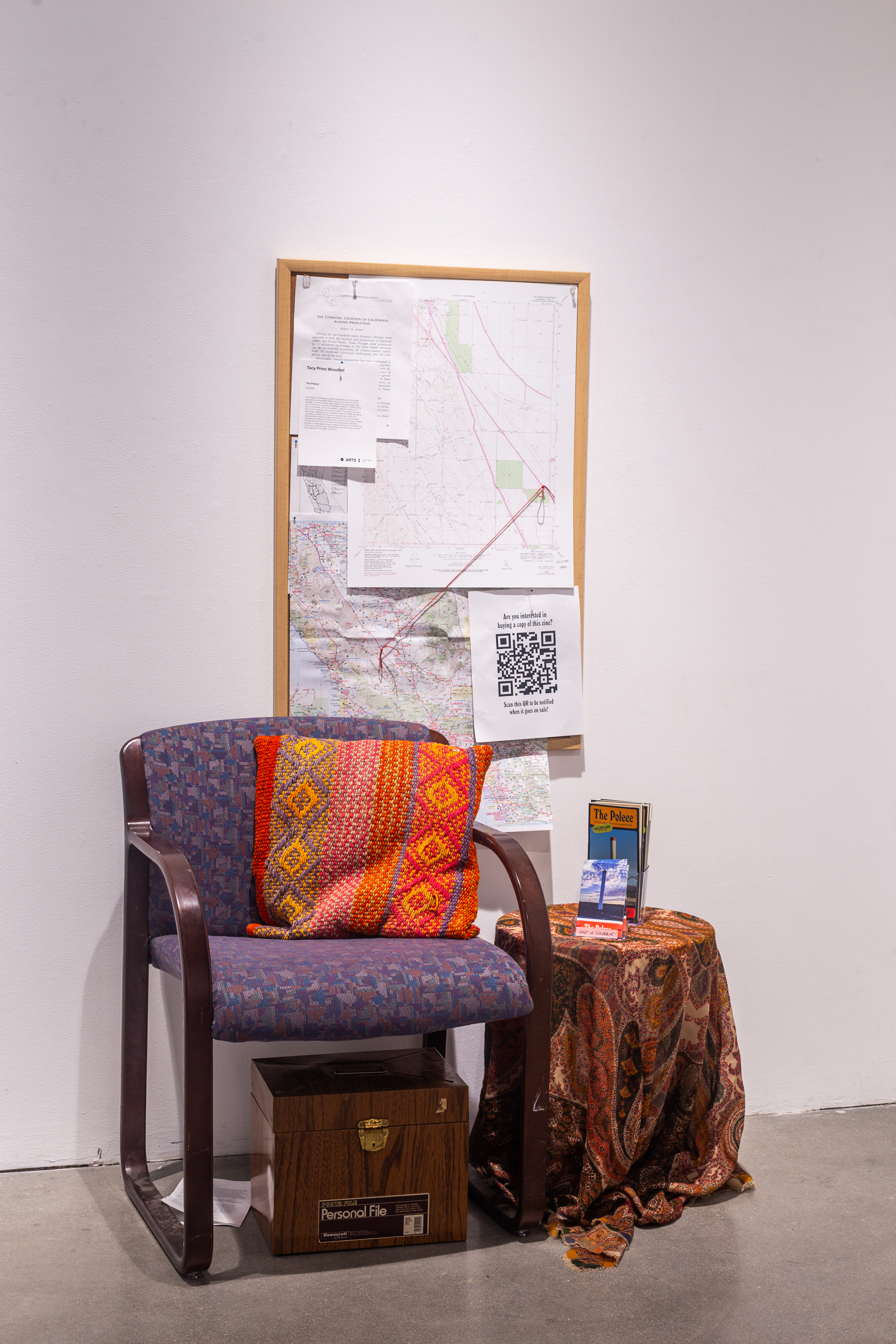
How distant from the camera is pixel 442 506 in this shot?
253 cm

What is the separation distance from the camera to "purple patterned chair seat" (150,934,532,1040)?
5.96ft

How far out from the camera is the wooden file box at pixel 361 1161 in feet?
6.59

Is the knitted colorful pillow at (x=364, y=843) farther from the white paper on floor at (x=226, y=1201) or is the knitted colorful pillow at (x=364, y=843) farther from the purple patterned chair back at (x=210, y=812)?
the white paper on floor at (x=226, y=1201)

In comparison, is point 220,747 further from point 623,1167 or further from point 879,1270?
point 879,1270

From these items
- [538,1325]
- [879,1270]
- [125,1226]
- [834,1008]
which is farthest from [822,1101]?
[125,1226]

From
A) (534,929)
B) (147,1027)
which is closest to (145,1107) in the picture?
(147,1027)

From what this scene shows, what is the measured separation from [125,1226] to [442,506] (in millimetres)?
1509

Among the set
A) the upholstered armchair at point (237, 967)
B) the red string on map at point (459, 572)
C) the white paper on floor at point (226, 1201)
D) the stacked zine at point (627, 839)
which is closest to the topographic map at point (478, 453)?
the red string on map at point (459, 572)

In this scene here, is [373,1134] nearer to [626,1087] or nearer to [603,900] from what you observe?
[626,1087]

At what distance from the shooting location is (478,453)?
255 cm

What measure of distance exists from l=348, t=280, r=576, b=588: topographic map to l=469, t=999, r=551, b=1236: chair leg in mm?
949

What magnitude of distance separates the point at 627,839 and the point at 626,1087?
458 mm

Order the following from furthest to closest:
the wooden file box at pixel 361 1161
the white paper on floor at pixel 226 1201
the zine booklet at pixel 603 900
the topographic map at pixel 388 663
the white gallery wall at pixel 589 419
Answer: the topographic map at pixel 388 663 < the white gallery wall at pixel 589 419 < the zine booklet at pixel 603 900 < the white paper on floor at pixel 226 1201 < the wooden file box at pixel 361 1161

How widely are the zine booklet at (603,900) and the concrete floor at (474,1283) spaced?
0.53m
